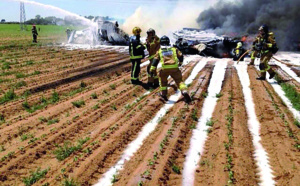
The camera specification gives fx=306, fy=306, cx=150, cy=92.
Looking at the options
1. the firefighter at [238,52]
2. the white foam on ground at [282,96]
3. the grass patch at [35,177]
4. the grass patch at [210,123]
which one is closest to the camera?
the grass patch at [35,177]

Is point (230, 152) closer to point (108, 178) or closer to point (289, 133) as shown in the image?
point (289, 133)

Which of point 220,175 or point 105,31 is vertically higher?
point 105,31

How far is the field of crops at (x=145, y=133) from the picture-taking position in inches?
174

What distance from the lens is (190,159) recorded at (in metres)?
4.91

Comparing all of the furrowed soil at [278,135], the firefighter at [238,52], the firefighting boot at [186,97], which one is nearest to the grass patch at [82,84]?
the firefighting boot at [186,97]

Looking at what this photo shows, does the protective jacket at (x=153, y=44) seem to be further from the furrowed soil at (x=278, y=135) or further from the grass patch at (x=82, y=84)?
the furrowed soil at (x=278, y=135)

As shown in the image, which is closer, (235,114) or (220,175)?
(220,175)

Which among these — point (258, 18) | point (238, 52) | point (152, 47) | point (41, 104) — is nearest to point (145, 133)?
point (41, 104)

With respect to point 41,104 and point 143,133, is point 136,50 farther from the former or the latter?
point 143,133

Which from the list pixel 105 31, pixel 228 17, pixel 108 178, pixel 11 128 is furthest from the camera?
pixel 228 17

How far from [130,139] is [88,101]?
2.89 m

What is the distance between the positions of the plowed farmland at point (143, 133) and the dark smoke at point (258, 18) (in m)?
15.4

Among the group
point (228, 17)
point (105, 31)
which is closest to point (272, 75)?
point (105, 31)

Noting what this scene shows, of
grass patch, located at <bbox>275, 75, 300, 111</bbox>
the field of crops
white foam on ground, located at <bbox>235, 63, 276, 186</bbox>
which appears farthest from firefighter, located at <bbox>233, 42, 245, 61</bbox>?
white foam on ground, located at <bbox>235, 63, 276, 186</bbox>
